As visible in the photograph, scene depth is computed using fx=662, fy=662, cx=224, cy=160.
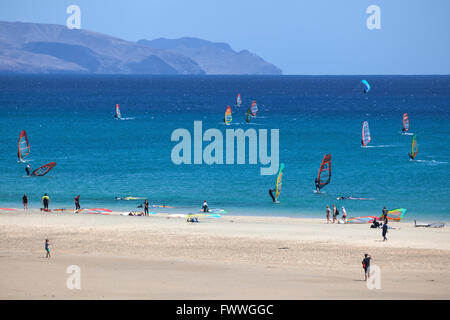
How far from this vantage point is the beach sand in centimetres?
1697

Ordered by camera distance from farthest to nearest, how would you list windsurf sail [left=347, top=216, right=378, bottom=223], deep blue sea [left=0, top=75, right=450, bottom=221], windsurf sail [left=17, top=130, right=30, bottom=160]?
windsurf sail [left=17, top=130, right=30, bottom=160] < deep blue sea [left=0, top=75, right=450, bottom=221] < windsurf sail [left=347, top=216, right=378, bottom=223]

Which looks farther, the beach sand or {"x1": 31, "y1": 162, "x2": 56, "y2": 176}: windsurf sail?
{"x1": 31, "y1": 162, "x2": 56, "y2": 176}: windsurf sail

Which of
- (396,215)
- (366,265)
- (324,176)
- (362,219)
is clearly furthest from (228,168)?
Answer: (366,265)

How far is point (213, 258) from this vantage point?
21062 mm

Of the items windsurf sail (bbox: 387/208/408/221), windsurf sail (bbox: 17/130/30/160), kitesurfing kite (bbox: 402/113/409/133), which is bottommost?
windsurf sail (bbox: 387/208/408/221)

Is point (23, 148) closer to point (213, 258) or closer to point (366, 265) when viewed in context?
point (213, 258)

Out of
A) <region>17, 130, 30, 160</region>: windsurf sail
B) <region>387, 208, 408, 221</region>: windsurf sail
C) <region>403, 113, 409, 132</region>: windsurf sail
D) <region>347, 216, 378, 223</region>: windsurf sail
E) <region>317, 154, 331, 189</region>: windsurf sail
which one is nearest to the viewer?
<region>347, 216, 378, 223</region>: windsurf sail

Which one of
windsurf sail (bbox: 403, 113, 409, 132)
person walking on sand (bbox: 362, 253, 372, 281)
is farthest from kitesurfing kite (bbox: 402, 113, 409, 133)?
person walking on sand (bbox: 362, 253, 372, 281)

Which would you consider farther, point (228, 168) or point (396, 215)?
point (228, 168)

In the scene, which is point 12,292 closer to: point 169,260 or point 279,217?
point 169,260

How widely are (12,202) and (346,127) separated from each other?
46687mm

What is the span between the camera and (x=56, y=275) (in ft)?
59.8

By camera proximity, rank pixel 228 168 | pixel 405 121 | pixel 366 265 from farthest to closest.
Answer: pixel 405 121 < pixel 228 168 < pixel 366 265

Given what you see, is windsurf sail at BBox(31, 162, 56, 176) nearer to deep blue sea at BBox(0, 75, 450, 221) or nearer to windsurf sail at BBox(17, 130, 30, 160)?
deep blue sea at BBox(0, 75, 450, 221)
